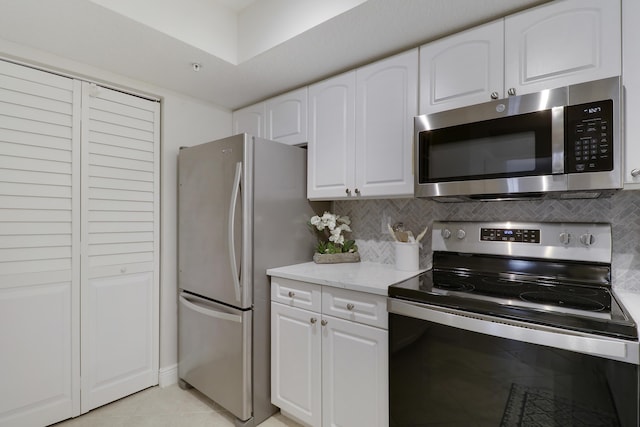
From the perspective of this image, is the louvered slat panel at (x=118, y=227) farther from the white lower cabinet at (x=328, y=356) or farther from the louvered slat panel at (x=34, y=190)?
the white lower cabinet at (x=328, y=356)

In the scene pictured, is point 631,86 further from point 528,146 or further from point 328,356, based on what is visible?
point 328,356

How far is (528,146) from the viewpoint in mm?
1310

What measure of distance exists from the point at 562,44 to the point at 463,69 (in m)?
0.38

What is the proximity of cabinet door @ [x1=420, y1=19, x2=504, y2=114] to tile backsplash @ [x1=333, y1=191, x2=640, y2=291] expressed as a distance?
1.90 ft

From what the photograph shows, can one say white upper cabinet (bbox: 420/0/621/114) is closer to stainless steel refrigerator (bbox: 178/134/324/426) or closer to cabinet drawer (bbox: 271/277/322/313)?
stainless steel refrigerator (bbox: 178/134/324/426)

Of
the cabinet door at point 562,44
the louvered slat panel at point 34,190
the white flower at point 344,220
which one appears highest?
the cabinet door at point 562,44

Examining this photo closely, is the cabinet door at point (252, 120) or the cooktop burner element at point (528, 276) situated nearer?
the cooktop burner element at point (528, 276)

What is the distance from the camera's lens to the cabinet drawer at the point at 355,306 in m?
1.47

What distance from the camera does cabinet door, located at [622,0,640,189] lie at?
3.82 ft

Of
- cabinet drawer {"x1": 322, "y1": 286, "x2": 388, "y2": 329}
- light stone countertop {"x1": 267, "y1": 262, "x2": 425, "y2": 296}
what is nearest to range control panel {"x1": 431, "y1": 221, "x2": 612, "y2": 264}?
light stone countertop {"x1": 267, "y1": 262, "x2": 425, "y2": 296}

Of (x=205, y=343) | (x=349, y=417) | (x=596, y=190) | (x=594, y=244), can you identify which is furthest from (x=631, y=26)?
(x=205, y=343)

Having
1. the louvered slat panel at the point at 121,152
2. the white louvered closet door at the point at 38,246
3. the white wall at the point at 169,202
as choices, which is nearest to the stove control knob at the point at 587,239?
the white wall at the point at 169,202

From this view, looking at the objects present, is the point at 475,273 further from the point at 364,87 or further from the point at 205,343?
the point at 205,343

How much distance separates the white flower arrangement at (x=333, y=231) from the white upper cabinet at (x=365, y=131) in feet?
0.57
